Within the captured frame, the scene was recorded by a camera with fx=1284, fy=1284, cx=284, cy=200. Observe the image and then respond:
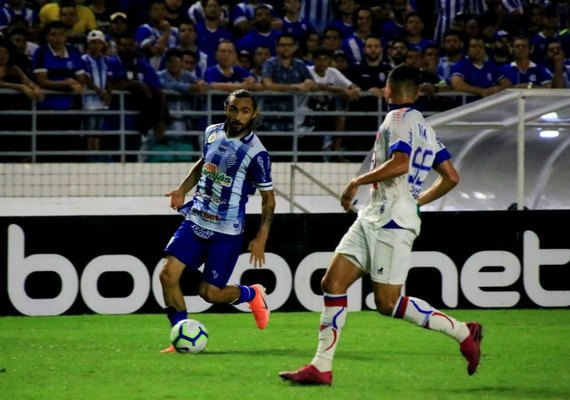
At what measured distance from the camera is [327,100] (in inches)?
636

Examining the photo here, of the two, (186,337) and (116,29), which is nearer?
(186,337)

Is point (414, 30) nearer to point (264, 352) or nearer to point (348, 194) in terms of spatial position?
point (264, 352)

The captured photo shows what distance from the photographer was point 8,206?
578 inches

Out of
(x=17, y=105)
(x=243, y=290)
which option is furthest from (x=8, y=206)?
(x=243, y=290)

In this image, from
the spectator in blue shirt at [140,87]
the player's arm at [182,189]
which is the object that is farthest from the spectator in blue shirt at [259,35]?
the player's arm at [182,189]

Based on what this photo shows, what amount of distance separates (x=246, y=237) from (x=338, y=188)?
2541 millimetres

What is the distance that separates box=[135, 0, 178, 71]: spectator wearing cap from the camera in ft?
52.8

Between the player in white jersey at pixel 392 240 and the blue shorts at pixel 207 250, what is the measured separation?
1827 millimetres

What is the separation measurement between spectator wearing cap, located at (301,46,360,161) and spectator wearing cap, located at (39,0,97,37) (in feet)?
9.58

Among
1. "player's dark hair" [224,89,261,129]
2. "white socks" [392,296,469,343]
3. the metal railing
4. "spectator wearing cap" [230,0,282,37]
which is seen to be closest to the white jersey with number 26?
"white socks" [392,296,469,343]

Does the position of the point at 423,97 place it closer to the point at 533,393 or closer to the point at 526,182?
the point at 526,182

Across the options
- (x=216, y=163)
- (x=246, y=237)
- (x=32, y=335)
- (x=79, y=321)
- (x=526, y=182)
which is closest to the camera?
(x=216, y=163)

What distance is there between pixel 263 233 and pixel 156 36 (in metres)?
7.48

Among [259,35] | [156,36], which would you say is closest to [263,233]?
[156,36]
